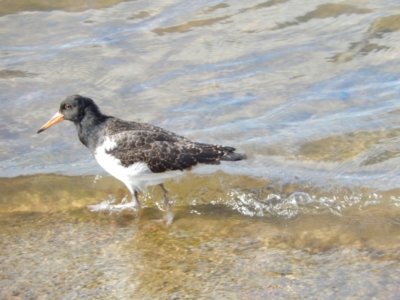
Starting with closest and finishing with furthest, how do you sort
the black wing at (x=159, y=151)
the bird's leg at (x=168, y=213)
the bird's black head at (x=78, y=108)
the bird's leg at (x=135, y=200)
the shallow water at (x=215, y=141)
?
1. the shallow water at (x=215, y=141)
2. the bird's leg at (x=168, y=213)
3. the black wing at (x=159, y=151)
4. the bird's leg at (x=135, y=200)
5. the bird's black head at (x=78, y=108)

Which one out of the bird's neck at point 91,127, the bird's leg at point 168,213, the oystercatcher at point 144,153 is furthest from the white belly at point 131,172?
the bird's leg at point 168,213

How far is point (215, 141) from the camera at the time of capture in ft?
25.3

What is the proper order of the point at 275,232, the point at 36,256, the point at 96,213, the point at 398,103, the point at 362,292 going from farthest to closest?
the point at 398,103
the point at 96,213
the point at 275,232
the point at 36,256
the point at 362,292

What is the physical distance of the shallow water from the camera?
16.0 ft

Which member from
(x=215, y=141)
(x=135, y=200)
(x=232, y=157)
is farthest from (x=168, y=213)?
(x=215, y=141)

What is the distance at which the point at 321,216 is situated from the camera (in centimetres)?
591

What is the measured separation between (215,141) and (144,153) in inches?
67.2

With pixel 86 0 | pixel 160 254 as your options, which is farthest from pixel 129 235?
pixel 86 0

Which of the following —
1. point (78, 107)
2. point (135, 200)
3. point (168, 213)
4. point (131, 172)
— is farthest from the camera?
point (78, 107)

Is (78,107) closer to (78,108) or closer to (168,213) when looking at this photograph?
(78,108)

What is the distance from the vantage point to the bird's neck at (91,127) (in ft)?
21.1

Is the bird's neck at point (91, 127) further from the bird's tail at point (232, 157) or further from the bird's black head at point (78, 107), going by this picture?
the bird's tail at point (232, 157)

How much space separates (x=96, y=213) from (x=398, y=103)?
14.0 ft

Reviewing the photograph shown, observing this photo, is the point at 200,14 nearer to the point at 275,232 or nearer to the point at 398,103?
the point at 398,103
